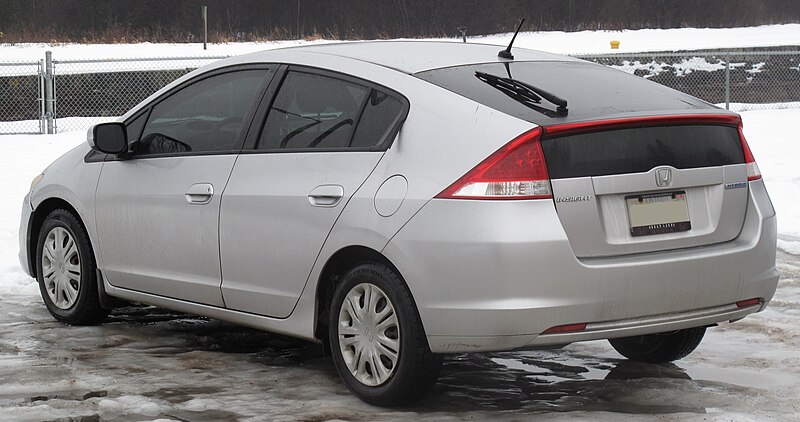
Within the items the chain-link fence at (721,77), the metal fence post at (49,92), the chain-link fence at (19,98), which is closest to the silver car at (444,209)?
the metal fence post at (49,92)

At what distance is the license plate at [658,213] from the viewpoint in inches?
194

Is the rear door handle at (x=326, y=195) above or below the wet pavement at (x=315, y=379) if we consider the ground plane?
above

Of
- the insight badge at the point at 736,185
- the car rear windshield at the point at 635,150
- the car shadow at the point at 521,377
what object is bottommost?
the car shadow at the point at 521,377

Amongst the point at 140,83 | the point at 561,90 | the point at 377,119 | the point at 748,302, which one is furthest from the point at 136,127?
the point at 140,83

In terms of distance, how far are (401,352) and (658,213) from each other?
1137 mm

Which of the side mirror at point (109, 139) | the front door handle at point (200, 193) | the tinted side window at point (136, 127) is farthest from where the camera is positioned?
the tinted side window at point (136, 127)

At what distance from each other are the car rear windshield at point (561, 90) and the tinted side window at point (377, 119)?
0.18 meters

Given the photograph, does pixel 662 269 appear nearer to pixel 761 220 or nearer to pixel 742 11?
pixel 761 220

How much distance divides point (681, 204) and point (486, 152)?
0.83 m

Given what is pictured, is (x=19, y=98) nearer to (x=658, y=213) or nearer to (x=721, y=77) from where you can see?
(x=721, y=77)

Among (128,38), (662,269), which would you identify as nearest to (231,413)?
(662,269)

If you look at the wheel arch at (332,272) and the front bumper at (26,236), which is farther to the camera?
the front bumper at (26,236)

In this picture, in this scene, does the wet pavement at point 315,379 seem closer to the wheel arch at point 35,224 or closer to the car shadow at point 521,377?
the car shadow at point 521,377

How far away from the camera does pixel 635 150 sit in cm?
496
